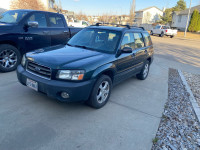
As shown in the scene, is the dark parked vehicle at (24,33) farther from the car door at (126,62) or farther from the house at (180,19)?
the house at (180,19)

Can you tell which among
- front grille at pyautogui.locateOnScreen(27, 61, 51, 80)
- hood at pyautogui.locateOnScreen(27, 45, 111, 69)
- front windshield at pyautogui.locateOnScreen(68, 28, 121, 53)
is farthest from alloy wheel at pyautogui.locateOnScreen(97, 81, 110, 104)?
front grille at pyautogui.locateOnScreen(27, 61, 51, 80)

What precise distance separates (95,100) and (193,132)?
2050 millimetres

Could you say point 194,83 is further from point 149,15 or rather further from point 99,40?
point 149,15

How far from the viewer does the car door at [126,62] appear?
3.97 metres

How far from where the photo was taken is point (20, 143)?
236 centimetres

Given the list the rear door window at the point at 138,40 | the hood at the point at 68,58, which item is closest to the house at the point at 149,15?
the rear door window at the point at 138,40

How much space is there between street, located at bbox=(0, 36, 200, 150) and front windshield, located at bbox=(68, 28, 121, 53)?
130 cm

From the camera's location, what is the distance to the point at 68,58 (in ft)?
10.5

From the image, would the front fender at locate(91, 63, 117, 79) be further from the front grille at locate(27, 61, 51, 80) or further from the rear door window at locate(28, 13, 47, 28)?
the rear door window at locate(28, 13, 47, 28)

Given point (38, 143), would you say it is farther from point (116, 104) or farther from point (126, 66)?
point (126, 66)

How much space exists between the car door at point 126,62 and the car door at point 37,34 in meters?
3.12

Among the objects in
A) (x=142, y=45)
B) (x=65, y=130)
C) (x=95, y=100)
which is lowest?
(x=65, y=130)

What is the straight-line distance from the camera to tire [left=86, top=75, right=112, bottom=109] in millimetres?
3223

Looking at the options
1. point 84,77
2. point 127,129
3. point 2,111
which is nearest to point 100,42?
point 84,77
